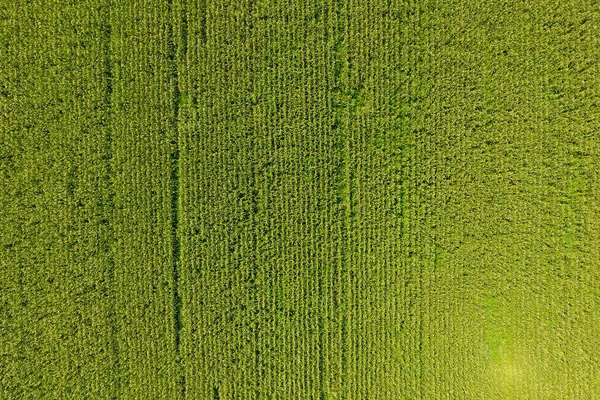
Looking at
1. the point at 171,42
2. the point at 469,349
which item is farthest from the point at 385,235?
the point at 171,42

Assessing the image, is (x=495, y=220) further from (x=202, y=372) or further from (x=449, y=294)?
(x=202, y=372)

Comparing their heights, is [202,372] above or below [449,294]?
below

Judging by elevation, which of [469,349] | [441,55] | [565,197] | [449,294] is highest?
[441,55]

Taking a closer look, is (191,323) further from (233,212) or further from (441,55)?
(441,55)

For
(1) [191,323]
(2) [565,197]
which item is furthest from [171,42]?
(2) [565,197]

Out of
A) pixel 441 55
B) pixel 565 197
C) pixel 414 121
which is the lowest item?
pixel 565 197

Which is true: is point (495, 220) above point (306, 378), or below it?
above
